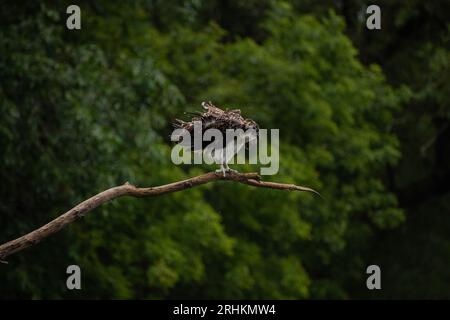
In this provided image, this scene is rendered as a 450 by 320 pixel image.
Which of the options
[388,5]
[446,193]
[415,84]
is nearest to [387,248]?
[446,193]

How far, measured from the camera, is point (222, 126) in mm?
6621

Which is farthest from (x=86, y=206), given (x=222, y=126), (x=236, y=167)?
(x=236, y=167)

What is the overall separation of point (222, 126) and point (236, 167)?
27.8 ft

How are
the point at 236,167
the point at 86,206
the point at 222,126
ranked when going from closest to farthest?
the point at 86,206
the point at 222,126
the point at 236,167

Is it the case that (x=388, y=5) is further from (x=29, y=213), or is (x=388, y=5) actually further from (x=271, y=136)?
(x=29, y=213)

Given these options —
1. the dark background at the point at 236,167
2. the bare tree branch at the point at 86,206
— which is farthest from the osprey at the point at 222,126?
the dark background at the point at 236,167

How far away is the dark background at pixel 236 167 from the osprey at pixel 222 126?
17.6ft

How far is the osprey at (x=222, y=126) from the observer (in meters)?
6.58

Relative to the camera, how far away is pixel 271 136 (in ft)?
51.6

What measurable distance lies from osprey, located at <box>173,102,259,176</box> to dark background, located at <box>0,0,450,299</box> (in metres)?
5.38

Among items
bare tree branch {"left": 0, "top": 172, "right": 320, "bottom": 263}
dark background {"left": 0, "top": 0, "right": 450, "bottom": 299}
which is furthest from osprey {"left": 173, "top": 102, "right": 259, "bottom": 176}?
A: dark background {"left": 0, "top": 0, "right": 450, "bottom": 299}

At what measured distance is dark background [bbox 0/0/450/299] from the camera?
41.3ft

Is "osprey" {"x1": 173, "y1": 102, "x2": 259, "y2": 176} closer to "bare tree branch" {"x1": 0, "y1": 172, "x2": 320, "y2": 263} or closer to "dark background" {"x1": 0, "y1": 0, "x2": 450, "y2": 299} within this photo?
"bare tree branch" {"x1": 0, "y1": 172, "x2": 320, "y2": 263}

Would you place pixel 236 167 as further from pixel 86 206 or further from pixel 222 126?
pixel 86 206
